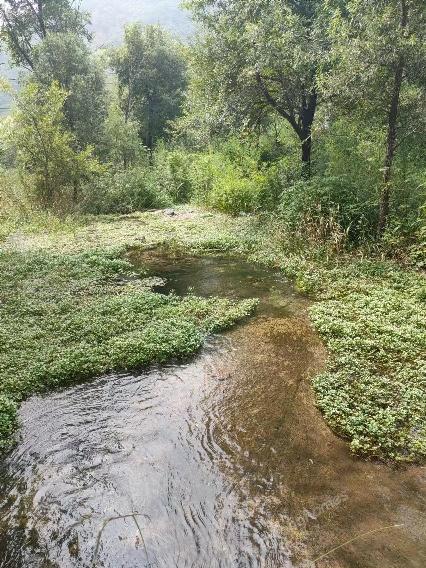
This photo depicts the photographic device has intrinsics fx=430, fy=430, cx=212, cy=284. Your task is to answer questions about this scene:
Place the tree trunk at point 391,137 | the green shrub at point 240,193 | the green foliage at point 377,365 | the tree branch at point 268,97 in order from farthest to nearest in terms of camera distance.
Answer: the green shrub at point 240,193 → the tree branch at point 268,97 → the tree trunk at point 391,137 → the green foliage at point 377,365

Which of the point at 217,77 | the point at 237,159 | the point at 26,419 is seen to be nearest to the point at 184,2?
the point at 217,77

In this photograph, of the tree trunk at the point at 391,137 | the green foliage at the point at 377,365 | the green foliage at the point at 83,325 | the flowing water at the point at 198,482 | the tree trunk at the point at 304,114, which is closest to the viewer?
the flowing water at the point at 198,482

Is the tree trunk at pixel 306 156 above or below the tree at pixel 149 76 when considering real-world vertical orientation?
below

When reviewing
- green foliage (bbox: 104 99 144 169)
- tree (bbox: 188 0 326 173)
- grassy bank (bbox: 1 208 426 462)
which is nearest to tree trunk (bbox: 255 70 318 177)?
tree (bbox: 188 0 326 173)

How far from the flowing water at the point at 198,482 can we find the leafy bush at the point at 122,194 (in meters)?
14.1

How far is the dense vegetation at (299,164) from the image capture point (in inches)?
261

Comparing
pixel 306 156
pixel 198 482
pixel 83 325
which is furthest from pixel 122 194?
pixel 198 482

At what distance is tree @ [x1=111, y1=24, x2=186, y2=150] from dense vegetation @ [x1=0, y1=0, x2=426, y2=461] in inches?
201

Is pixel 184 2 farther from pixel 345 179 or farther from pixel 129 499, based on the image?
pixel 129 499

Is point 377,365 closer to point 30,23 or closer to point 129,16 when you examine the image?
point 30,23

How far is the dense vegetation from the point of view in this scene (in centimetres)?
662

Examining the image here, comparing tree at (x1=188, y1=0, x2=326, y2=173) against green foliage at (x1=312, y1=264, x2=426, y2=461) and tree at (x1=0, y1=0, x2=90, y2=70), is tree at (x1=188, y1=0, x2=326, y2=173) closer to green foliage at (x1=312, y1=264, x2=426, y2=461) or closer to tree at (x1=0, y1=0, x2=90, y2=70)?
green foliage at (x1=312, y1=264, x2=426, y2=461)

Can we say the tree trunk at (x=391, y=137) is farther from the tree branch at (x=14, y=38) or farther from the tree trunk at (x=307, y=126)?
the tree branch at (x=14, y=38)

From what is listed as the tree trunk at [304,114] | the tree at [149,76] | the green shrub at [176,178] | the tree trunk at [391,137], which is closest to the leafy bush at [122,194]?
the green shrub at [176,178]
